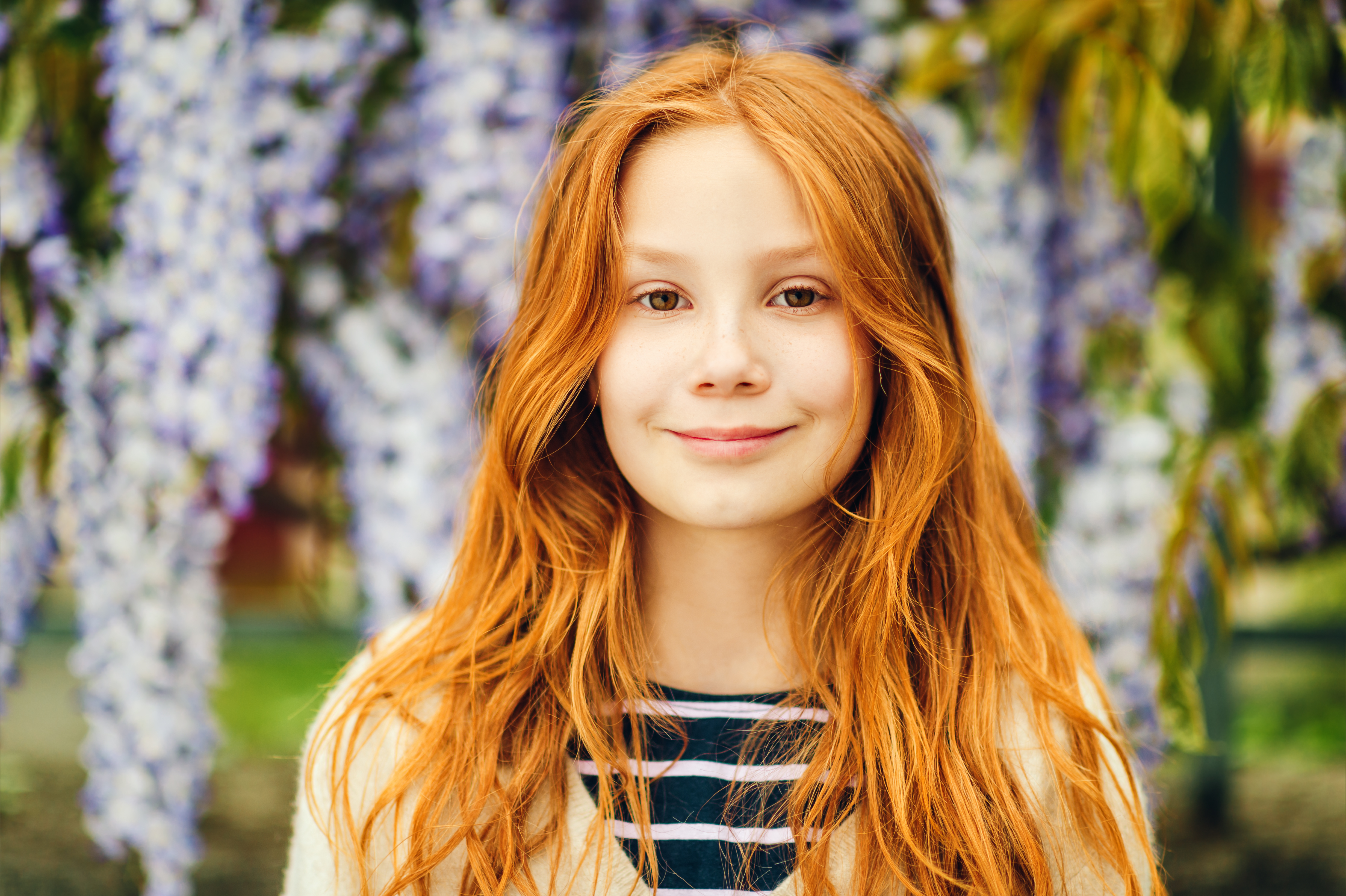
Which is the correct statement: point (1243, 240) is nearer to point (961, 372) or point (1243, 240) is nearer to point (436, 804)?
point (961, 372)

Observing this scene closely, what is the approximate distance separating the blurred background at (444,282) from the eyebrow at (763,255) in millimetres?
360

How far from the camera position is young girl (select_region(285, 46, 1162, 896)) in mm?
923

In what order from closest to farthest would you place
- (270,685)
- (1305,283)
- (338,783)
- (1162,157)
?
(338,783)
(1162,157)
(1305,283)
(270,685)

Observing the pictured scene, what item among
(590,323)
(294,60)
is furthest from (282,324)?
(590,323)

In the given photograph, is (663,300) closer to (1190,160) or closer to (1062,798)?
(1062,798)

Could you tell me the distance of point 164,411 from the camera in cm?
138

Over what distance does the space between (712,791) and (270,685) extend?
356cm

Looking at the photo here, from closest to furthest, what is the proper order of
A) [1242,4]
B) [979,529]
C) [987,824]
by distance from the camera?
1. [987,824]
2. [979,529]
3. [1242,4]

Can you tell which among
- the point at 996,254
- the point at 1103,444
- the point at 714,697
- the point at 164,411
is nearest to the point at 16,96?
the point at 164,411

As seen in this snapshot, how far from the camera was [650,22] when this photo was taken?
1.52 m

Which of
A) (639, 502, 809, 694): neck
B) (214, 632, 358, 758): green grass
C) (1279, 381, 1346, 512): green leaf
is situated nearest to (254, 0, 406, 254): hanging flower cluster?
(639, 502, 809, 694): neck

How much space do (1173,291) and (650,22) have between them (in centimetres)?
97

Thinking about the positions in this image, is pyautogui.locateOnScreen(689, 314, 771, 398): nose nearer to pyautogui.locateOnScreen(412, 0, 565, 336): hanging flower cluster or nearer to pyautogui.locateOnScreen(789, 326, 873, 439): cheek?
pyautogui.locateOnScreen(789, 326, 873, 439): cheek

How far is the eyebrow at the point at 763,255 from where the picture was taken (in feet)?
2.95
